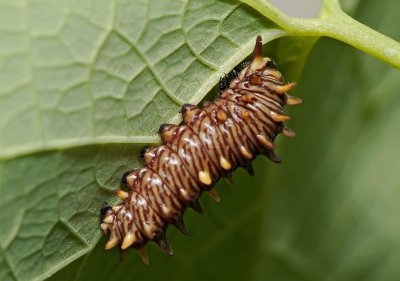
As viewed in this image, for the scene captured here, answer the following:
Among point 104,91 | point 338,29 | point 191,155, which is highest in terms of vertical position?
point 338,29

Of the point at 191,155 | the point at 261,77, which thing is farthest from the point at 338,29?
the point at 191,155

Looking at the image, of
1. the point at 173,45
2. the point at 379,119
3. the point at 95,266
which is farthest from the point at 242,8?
the point at 379,119

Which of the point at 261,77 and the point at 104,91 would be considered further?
the point at 261,77

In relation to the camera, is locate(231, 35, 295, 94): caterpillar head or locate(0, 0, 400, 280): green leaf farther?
locate(231, 35, 295, 94): caterpillar head

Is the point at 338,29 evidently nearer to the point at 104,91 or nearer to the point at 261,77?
the point at 261,77

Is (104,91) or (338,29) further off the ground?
(338,29)
